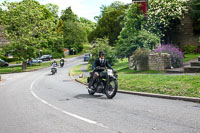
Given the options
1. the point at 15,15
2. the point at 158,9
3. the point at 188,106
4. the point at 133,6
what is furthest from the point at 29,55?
the point at 188,106

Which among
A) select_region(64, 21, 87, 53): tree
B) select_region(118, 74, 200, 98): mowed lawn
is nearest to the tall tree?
select_region(118, 74, 200, 98): mowed lawn

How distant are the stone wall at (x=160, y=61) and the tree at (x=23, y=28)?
28.7 m

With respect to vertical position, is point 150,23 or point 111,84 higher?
point 150,23

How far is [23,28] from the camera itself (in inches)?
1777

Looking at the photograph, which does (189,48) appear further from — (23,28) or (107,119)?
(23,28)

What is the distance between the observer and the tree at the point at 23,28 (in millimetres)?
44656

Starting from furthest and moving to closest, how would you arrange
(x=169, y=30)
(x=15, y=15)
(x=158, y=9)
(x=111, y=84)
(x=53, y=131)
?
(x=15, y=15) < (x=169, y=30) < (x=158, y=9) < (x=111, y=84) < (x=53, y=131)

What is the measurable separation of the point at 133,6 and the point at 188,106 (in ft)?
80.6

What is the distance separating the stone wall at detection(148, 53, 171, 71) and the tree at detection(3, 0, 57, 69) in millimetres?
28668

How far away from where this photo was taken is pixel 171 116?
687 centimetres

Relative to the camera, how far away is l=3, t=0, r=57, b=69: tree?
1758 inches

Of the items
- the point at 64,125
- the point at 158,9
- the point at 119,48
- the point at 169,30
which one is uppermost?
the point at 158,9

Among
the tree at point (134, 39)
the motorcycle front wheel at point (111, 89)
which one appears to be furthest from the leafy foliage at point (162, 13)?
the motorcycle front wheel at point (111, 89)

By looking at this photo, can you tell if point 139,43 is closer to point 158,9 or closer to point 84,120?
point 158,9
